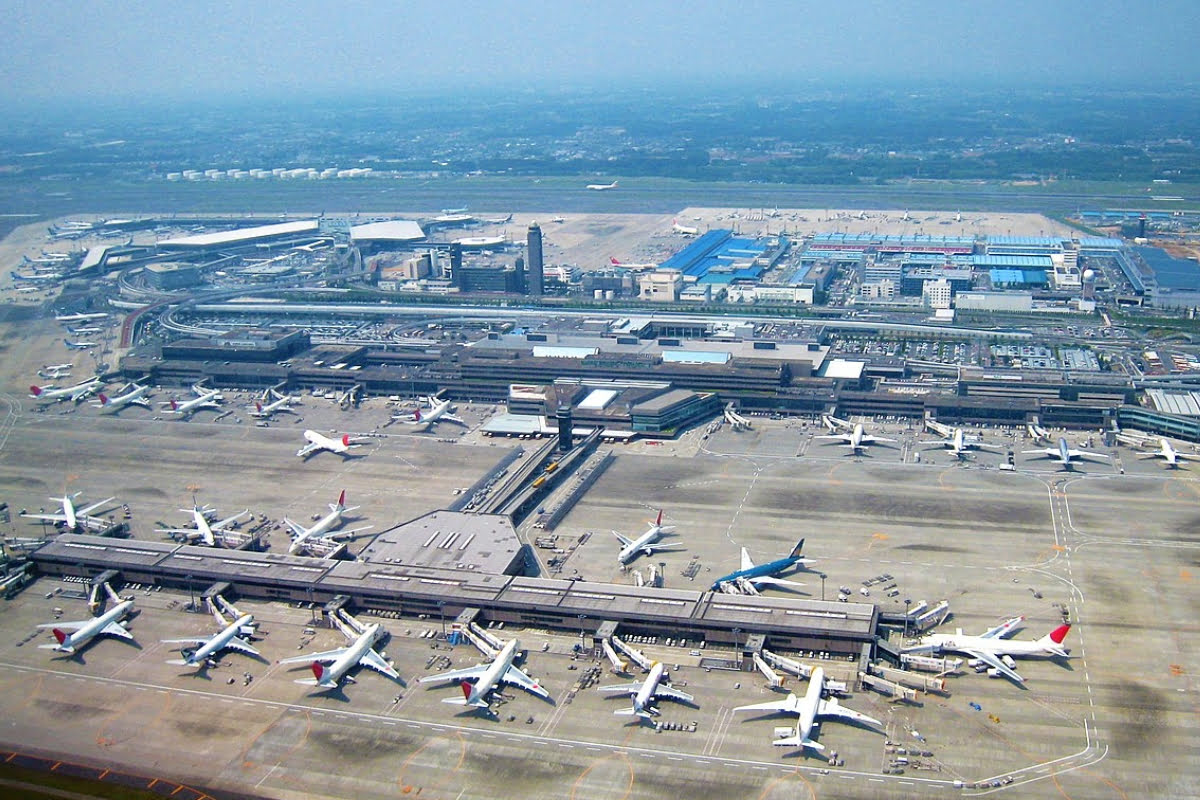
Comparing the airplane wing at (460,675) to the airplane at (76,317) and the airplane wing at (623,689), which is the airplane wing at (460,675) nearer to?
the airplane wing at (623,689)

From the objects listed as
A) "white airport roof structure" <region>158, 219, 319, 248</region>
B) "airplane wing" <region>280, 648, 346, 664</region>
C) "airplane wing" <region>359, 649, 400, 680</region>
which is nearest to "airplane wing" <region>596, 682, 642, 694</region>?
"airplane wing" <region>359, 649, 400, 680</region>

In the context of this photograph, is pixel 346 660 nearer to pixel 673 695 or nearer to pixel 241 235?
pixel 673 695

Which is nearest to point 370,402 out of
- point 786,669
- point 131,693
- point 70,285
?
point 131,693

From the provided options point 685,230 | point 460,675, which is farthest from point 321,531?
point 685,230

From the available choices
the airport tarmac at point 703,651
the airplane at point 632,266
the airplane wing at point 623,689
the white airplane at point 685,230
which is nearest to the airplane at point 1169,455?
the airport tarmac at point 703,651

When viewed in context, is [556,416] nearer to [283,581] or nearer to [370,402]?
[370,402]

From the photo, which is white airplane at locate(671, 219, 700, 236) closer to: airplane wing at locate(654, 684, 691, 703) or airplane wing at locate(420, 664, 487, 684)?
airplane wing at locate(420, 664, 487, 684)
